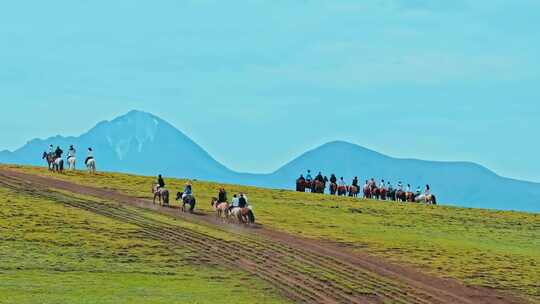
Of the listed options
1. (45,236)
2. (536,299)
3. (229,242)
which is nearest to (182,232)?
(229,242)

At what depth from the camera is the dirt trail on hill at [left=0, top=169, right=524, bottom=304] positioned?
140ft

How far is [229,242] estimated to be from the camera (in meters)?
54.0

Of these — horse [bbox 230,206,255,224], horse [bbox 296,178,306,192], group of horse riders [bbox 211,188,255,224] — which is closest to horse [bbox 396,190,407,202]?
horse [bbox 296,178,306,192]

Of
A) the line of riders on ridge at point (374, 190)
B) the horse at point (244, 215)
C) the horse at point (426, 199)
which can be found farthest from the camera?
the line of riders on ridge at point (374, 190)

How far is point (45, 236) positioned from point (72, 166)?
37.9 meters

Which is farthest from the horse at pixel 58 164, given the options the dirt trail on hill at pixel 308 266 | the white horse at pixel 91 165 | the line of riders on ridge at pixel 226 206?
the dirt trail on hill at pixel 308 266

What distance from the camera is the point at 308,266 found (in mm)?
48188

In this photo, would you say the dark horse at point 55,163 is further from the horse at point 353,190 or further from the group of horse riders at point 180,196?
the horse at point 353,190

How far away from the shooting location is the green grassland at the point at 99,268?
39062 mm

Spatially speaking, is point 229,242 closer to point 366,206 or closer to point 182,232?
point 182,232

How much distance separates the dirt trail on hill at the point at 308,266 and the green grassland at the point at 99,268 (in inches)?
49.5

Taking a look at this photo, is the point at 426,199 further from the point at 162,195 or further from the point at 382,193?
the point at 162,195

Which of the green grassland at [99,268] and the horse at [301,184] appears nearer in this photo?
the green grassland at [99,268]

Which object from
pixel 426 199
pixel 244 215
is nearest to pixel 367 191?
pixel 426 199
